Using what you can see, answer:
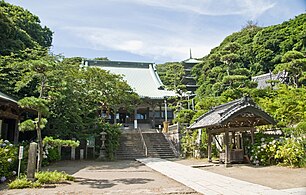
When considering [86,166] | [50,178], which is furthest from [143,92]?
[50,178]

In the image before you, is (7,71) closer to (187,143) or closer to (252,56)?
(187,143)

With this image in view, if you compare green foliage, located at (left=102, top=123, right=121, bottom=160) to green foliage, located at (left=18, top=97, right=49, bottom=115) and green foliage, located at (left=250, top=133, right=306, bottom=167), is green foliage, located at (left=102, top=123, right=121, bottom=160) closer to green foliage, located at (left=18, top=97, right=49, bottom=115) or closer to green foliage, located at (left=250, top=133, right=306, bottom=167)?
green foliage, located at (left=250, top=133, right=306, bottom=167)

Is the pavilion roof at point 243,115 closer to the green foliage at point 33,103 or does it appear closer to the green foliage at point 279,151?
the green foliage at point 279,151

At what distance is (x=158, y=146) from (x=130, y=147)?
2.24m

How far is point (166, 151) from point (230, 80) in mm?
8097

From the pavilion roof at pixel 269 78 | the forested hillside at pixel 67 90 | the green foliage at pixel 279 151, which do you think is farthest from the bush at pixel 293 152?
the pavilion roof at pixel 269 78

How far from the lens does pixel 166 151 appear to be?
20359 millimetres

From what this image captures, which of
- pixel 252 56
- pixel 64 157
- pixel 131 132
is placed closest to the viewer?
pixel 64 157

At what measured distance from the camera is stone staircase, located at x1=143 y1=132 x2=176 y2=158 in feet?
64.8

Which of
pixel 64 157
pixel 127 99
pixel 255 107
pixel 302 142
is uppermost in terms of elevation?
pixel 127 99

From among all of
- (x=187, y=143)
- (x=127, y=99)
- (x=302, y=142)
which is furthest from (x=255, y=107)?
(x=127, y=99)

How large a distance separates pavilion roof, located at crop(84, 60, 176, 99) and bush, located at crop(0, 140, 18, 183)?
17.6m

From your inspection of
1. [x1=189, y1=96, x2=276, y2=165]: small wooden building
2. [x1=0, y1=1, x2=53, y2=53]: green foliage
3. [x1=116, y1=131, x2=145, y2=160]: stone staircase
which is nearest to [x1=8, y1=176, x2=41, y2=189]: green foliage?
[x1=189, y1=96, x2=276, y2=165]: small wooden building

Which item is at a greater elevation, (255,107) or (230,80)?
(230,80)
